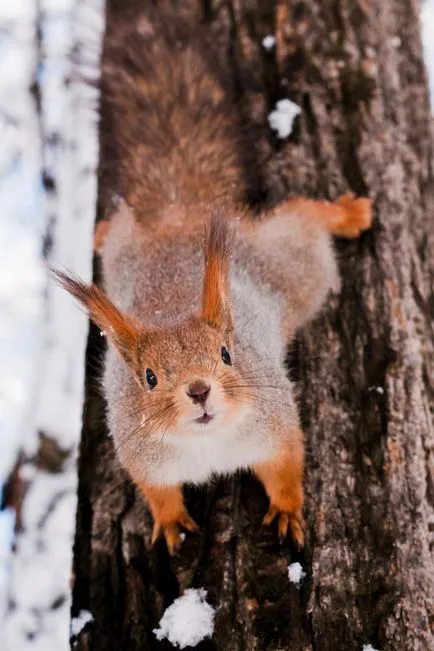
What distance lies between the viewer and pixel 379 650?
199 centimetres

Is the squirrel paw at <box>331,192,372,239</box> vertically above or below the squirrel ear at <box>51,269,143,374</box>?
above

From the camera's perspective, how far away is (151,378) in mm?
2293

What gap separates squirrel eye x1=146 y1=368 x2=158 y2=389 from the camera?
2.28 m

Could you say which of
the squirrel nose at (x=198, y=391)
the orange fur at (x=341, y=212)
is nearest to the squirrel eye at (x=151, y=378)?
the squirrel nose at (x=198, y=391)

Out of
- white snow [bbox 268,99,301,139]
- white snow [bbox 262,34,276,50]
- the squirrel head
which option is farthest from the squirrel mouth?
white snow [bbox 262,34,276,50]

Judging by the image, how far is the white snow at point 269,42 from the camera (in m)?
3.29

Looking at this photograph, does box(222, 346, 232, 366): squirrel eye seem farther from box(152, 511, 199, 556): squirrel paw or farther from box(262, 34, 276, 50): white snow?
box(262, 34, 276, 50): white snow

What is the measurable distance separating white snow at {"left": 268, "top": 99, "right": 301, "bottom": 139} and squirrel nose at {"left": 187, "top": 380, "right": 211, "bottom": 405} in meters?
1.37

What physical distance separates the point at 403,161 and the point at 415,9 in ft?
3.39

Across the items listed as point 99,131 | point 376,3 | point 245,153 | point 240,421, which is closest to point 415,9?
point 376,3

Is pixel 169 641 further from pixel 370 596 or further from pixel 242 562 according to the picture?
pixel 370 596

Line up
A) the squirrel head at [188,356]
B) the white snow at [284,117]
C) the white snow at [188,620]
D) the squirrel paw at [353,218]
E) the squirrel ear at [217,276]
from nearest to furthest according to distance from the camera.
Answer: the white snow at [188,620] → the squirrel head at [188,356] → the squirrel ear at [217,276] → the squirrel paw at [353,218] → the white snow at [284,117]

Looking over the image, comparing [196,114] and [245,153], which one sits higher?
[196,114]

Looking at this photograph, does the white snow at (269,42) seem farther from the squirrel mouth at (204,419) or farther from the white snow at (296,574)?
the white snow at (296,574)
